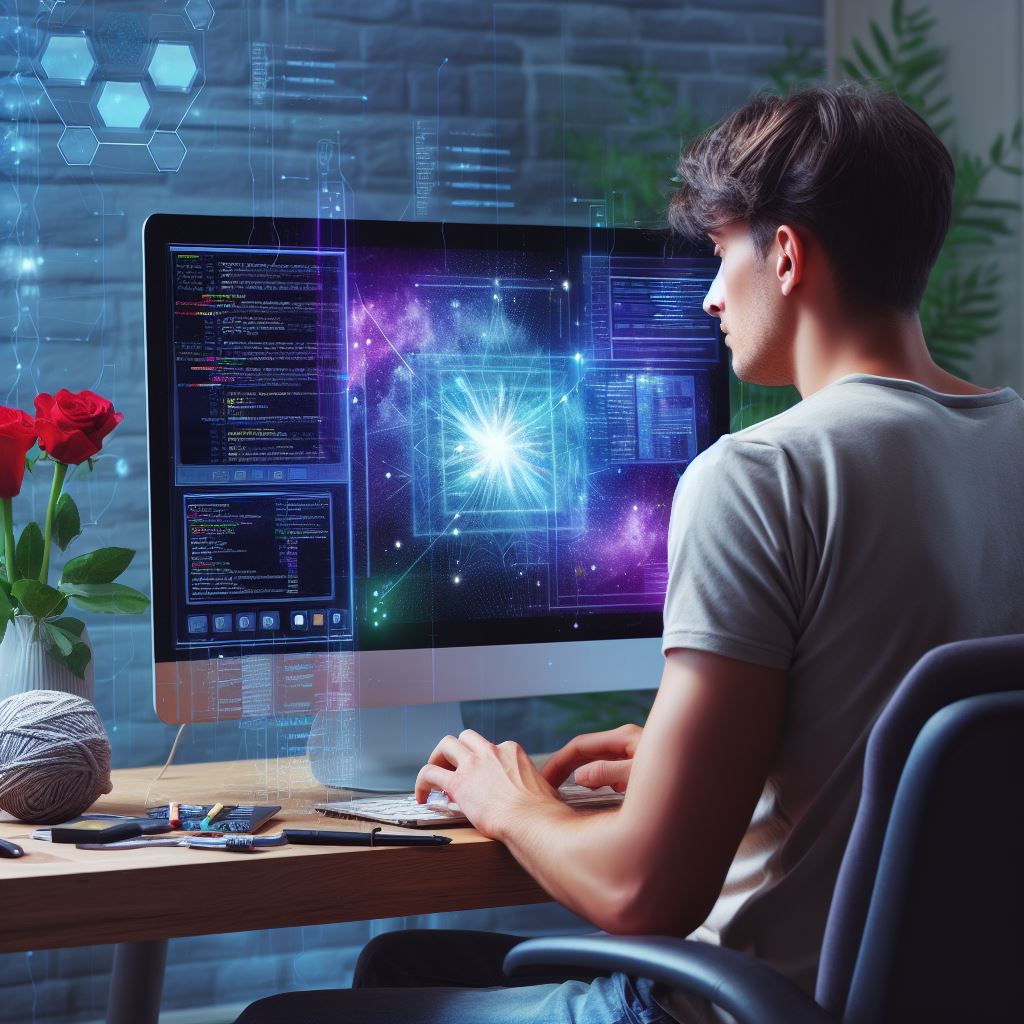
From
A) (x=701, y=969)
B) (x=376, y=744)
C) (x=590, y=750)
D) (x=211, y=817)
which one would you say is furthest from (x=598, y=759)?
(x=701, y=969)

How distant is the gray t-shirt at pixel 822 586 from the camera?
0.77 meters

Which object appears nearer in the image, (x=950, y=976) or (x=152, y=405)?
(x=950, y=976)

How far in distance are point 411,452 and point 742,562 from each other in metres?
0.57

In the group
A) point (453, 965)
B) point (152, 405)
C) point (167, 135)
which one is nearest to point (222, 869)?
point (453, 965)

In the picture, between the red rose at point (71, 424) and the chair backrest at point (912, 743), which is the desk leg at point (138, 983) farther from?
the chair backrest at point (912, 743)

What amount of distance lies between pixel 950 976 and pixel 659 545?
0.74 meters

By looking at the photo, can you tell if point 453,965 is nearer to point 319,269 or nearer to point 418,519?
point 418,519

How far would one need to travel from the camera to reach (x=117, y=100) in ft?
4.28

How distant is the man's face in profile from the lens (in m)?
0.98

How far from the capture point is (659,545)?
136cm

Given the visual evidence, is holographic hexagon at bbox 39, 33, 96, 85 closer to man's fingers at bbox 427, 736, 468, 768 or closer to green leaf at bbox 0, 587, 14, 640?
green leaf at bbox 0, 587, 14, 640

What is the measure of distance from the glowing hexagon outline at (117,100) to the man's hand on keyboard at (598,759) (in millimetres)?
802

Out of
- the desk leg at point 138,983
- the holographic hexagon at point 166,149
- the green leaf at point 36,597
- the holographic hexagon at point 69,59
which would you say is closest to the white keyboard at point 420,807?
the desk leg at point 138,983

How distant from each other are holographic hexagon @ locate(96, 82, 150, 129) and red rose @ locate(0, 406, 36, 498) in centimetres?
34
